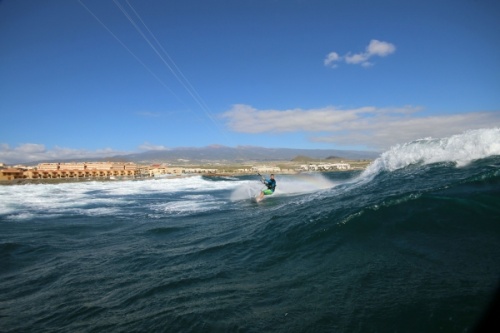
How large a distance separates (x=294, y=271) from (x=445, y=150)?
13.7m

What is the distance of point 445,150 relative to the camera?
1633cm

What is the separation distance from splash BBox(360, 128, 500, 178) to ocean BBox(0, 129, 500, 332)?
134 centimetres

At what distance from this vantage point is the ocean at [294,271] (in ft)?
16.2

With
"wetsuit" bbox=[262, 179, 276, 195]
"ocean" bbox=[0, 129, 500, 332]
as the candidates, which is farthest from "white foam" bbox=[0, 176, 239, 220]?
"ocean" bbox=[0, 129, 500, 332]

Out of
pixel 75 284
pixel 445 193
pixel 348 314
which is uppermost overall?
pixel 445 193

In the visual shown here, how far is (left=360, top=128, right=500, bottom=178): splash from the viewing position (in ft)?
46.7

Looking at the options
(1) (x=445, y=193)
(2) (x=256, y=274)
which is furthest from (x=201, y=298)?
(1) (x=445, y=193)

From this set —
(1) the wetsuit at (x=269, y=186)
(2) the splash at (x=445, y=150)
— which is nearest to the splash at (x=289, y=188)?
(1) the wetsuit at (x=269, y=186)

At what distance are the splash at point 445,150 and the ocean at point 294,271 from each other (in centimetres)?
134

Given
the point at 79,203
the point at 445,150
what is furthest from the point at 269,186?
the point at 79,203

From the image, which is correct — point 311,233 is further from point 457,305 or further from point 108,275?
point 108,275

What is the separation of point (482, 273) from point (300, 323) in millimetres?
3239

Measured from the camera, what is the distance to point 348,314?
4840mm

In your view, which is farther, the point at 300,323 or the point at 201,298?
the point at 201,298
